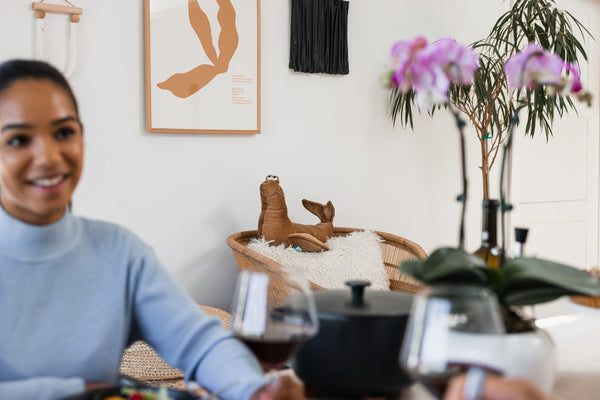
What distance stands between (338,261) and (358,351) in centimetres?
210

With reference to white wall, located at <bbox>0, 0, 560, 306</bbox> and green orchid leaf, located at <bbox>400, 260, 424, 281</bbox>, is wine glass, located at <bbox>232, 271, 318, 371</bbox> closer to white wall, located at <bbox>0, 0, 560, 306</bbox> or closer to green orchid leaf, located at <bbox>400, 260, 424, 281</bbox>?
green orchid leaf, located at <bbox>400, 260, 424, 281</bbox>

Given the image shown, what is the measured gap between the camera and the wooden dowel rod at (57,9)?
2.89m

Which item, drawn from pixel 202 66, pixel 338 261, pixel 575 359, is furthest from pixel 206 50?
pixel 575 359

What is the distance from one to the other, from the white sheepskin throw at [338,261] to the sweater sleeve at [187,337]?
63.1 inches

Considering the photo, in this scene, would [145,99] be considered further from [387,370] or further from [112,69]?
[387,370]

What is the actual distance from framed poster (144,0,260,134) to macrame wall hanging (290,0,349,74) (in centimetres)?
24

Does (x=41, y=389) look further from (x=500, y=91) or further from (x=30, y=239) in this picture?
(x=500, y=91)

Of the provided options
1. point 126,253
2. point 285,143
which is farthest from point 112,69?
point 126,253

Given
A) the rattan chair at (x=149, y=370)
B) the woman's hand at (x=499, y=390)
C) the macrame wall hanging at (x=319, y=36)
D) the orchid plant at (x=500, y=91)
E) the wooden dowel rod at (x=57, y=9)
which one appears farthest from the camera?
the orchid plant at (x=500, y=91)

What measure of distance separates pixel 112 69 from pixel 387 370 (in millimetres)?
2384

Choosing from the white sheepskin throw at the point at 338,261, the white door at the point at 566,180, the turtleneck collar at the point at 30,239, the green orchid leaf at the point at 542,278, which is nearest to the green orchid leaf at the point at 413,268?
the green orchid leaf at the point at 542,278

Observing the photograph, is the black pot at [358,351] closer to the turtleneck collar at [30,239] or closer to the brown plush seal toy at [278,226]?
the turtleneck collar at [30,239]

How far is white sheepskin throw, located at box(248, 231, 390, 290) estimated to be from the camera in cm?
306

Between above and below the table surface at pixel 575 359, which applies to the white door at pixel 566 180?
above
